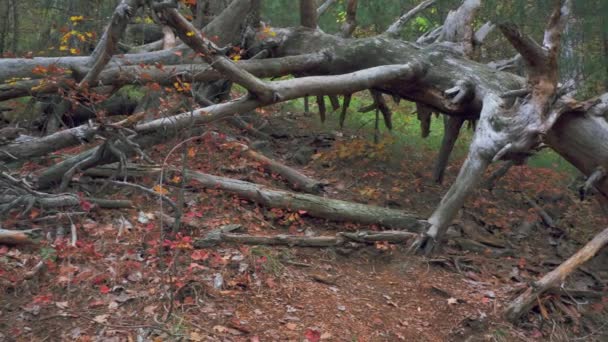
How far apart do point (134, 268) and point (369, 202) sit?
10.1ft

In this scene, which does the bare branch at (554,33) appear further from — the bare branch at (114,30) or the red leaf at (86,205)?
the red leaf at (86,205)

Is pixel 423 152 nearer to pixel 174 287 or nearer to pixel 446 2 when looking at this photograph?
pixel 446 2

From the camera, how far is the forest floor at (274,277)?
4.08 m

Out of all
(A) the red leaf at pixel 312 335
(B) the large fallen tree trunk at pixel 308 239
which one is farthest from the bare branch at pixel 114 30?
(A) the red leaf at pixel 312 335

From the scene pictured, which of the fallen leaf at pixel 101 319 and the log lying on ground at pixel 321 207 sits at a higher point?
Result: the fallen leaf at pixel 101 319

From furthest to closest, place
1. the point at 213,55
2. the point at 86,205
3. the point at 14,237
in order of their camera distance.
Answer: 1. the point at 213,55
2. the point at 86,205
3. the point at 14,237

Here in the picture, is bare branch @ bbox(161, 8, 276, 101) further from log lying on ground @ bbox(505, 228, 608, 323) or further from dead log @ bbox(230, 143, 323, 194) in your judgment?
log lying on ground @ bbox(505, 228, 608, 323)

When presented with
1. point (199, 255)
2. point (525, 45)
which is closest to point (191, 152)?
point (199, 255)

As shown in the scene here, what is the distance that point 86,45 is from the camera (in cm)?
894

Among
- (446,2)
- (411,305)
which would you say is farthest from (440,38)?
(411,305)

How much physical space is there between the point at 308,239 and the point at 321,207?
1.87 feet

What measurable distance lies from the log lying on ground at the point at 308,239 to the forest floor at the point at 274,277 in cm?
8

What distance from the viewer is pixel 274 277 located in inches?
190

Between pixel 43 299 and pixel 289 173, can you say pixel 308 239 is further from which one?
pixel 43 299
